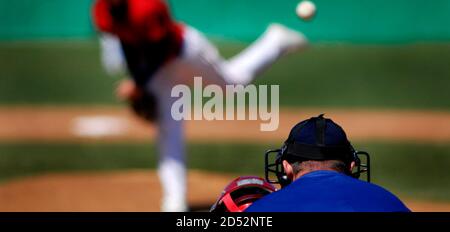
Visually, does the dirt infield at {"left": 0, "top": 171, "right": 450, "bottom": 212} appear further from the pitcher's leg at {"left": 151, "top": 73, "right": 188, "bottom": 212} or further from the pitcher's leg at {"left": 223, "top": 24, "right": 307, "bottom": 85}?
the pitcher's leg at {"left": 223, "top": 24, "right": 307, "bottom": 85}

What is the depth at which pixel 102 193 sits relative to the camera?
237 inches

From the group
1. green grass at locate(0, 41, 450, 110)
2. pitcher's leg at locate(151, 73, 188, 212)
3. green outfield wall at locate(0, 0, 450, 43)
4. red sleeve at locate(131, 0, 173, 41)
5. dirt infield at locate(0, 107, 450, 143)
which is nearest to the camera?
red sleeve at locate(131, 0, 173, 41)

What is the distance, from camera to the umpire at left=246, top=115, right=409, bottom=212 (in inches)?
64.5

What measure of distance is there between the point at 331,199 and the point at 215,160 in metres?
6.01

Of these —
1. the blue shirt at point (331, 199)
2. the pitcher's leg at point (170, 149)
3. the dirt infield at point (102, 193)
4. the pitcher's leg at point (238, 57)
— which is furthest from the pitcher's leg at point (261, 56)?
the blue shirt at point (331, 199)

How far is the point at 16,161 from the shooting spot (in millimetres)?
7727

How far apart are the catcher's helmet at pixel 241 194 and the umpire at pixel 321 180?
0.20 ft

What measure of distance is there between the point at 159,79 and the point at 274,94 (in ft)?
16.7

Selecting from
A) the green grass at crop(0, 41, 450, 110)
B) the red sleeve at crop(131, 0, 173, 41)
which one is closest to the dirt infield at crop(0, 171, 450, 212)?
the red sleeve at crop(131, 0, 173, 41)
